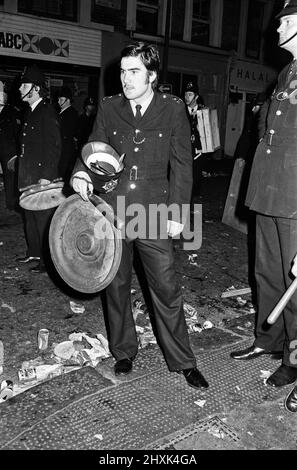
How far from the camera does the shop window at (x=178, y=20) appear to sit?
2034 centimetres

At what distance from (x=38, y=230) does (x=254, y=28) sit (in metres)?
21.5

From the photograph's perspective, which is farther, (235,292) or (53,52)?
(53,52)

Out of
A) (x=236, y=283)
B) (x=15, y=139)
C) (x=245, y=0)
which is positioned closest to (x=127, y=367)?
(x=236, y=283)

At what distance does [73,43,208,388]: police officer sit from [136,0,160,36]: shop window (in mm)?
17164

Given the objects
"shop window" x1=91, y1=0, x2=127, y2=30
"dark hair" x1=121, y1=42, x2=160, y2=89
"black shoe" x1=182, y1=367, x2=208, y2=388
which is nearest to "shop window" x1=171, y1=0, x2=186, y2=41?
"shop window" x1=91, y1=0, x2=127, y2=30

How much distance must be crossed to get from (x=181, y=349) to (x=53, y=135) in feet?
11.2

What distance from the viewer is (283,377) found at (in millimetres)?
3529

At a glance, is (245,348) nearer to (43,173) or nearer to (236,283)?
(236,283)

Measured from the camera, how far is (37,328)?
4.50 meters

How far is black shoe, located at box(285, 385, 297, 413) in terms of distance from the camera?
3.22 meters

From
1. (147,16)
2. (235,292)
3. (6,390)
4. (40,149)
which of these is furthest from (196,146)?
(147,16)

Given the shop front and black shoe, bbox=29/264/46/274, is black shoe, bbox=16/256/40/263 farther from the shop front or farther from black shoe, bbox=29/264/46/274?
the shop front

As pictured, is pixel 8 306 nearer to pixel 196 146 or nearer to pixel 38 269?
pixel 38 269

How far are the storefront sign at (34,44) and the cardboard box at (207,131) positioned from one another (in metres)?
10.1
